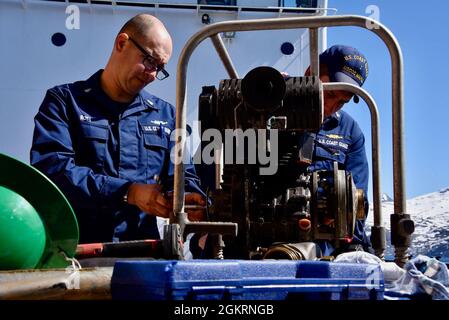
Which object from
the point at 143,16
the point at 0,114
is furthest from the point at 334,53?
the point at 0,114

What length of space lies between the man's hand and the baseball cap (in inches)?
33.7

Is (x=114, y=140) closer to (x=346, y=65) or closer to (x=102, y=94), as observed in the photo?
(x=102, y=94)

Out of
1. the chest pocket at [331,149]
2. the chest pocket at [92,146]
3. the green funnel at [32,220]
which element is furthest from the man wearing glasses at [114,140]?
the green funnel at [32,220]

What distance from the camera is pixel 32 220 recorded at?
4.39 feet

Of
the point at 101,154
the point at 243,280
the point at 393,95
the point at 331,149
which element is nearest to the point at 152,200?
the point at 101,154

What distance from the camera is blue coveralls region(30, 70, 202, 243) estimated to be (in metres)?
2.38

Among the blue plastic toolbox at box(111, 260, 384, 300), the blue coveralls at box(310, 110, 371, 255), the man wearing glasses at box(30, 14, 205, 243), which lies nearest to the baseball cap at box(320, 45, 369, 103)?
the blue coveralls at box(310, 110, 371, 255)

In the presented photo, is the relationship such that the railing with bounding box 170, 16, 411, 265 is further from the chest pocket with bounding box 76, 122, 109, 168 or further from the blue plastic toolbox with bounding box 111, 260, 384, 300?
the chest pocket with bounding box 76, 122, 109, 168

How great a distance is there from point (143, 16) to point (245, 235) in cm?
125

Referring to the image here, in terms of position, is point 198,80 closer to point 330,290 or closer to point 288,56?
point 288,56

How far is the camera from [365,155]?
2963 mm

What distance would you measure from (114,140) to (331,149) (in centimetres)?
87

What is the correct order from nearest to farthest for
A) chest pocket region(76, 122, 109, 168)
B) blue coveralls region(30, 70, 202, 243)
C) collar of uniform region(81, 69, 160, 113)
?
blue coveralls region(30, 70, 202, 243) < chest pocket region(76, 122, 109, 168) < collar of uniform region(81, 69, 160, 113)

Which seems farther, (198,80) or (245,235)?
(198,80)
